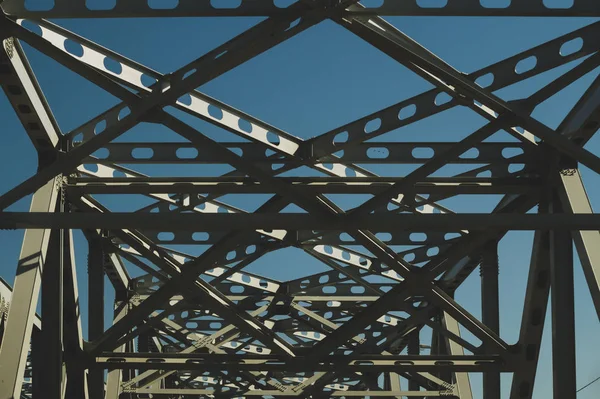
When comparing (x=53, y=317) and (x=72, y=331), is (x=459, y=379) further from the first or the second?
(x=53, y=317)

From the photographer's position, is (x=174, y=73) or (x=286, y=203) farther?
(x=286, y=203)

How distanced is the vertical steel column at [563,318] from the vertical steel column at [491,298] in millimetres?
4139

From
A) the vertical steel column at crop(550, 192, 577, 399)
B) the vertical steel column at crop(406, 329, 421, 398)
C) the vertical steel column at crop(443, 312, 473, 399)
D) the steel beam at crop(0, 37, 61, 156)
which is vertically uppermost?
the vertical steel column at crop(406, 329, 421, 398)

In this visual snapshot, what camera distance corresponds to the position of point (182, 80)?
664 inches

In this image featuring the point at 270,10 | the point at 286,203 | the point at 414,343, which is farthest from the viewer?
the point at 414,343

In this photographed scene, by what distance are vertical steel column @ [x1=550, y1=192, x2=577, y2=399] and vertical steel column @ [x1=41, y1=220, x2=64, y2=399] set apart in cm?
898

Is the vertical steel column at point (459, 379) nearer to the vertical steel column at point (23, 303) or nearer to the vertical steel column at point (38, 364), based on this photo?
the vertical steel column at point (38, 364)

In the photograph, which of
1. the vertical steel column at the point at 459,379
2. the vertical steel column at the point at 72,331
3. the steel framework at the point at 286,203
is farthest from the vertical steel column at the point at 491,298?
the vertical steel column at the point at 72,331

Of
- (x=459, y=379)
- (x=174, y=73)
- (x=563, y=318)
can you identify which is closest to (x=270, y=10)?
(x=174, y=73)

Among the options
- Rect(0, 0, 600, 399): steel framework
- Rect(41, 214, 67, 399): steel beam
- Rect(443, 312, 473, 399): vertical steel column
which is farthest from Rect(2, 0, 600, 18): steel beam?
Rect(443, 312, 473, 399): vertical steel column

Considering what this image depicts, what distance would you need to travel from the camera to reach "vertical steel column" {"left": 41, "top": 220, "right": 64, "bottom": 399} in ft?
69.7

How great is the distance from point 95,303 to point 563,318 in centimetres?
1020

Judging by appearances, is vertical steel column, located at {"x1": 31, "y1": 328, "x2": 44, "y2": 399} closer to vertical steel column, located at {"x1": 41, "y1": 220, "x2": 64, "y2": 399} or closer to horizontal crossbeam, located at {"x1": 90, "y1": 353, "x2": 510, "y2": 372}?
vertical steel column, located at {"x1": 41, "y1": 220, "x2": 64, "y2": 399}

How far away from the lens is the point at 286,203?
22.3 meters
